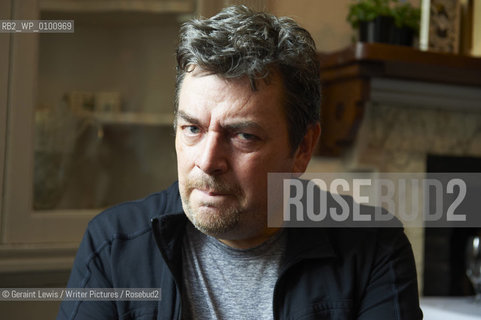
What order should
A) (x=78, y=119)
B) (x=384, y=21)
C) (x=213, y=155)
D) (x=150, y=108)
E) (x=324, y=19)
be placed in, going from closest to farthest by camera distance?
(x=213, y=155) < (x=78, y=119) < (x=150, y=108) < (x=384, y=21) < (x=324, y=19)

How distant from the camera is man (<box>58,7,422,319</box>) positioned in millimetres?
1062

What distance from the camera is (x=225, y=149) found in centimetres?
107

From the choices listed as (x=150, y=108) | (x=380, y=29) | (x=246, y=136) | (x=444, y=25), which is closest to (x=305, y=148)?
(x=246, y=136)

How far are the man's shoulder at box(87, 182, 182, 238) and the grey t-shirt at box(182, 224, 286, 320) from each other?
0.10 meters

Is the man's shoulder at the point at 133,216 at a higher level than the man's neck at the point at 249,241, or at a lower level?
higher

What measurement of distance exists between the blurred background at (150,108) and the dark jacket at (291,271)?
0.50 metres

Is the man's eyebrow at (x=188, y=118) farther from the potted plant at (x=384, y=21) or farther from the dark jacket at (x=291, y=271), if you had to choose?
the potted plant at (x=384, y=21)

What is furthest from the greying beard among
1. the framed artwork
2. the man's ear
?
the framed artwork

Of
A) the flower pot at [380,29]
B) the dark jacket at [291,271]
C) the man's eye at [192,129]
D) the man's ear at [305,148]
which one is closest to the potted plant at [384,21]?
the flower pot at [380,29]

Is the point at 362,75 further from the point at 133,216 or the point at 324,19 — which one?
the point at 133,216

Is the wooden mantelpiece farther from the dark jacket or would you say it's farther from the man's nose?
the man's nose

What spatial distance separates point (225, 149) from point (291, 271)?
11.1 inches

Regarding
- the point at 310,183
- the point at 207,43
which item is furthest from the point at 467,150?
the point at 207,43

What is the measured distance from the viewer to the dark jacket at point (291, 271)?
1.11m
